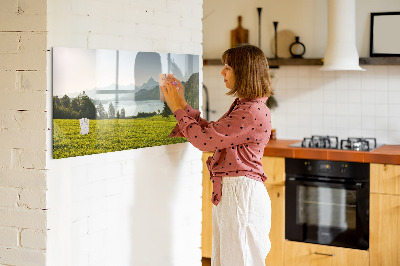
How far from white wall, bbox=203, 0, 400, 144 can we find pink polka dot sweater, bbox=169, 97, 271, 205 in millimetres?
2155

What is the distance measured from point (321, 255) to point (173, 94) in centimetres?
205

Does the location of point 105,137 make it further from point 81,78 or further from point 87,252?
point 87,252

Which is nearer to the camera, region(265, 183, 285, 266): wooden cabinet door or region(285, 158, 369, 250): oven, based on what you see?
region(285, 158, 369, 250): oven

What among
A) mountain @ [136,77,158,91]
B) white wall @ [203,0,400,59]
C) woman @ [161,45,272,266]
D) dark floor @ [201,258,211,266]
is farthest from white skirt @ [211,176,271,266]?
white wall @ [203,0,400,59]

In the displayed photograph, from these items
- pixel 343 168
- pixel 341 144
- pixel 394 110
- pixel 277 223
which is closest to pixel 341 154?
pixel 343 168

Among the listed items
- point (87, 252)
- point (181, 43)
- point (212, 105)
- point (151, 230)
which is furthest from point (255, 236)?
point (212, 105)

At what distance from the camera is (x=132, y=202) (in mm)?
2727

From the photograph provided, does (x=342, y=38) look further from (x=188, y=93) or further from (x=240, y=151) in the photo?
(x=240, y=151)

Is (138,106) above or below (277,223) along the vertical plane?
above

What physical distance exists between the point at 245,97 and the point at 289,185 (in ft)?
5.70

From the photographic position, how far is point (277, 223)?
4352 millimetres

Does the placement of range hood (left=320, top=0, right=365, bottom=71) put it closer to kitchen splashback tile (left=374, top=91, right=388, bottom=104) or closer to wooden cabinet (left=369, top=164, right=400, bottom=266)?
kitchen splashback tile (left=374, top=91, right=388, bottom=104)

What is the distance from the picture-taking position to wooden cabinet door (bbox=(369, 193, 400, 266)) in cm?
395

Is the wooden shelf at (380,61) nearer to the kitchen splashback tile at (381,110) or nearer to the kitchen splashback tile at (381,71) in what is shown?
the kitchen splashback tile at (381,71)
